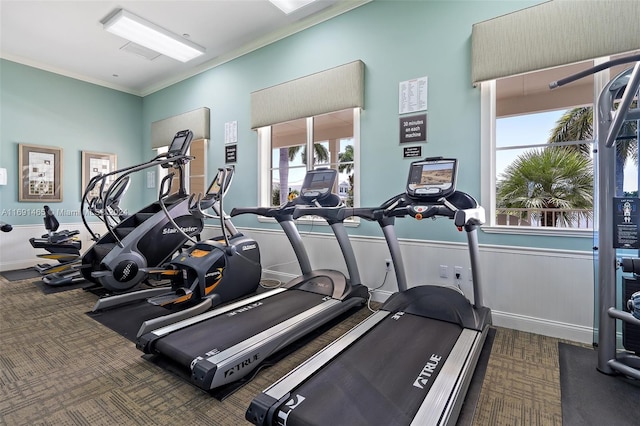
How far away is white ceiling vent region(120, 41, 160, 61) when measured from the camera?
15.7 feet

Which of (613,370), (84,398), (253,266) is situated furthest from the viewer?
(253,266)

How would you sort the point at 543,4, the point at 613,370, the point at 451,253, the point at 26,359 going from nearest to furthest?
the point at 613,370 < the point at 26,359 < the point at 543,4 < the point at 451,253

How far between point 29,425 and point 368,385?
179 cm

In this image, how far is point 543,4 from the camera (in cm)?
268

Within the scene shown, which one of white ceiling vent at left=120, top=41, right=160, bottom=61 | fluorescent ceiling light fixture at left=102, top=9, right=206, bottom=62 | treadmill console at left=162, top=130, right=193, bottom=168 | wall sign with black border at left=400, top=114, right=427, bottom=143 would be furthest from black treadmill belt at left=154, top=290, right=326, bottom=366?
white ceiling vent at left=120, top=41, right=160, bottom=61

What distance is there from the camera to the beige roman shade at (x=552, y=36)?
240cm

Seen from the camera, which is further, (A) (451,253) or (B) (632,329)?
(A) (451,253)

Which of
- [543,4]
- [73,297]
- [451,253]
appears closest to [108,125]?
[73,297]

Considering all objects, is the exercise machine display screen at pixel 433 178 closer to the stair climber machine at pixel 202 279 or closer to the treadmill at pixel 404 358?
the treadmill at pixel 404 358

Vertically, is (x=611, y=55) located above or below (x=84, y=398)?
above

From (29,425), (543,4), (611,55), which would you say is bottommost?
(29,425)

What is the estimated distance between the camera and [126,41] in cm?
477

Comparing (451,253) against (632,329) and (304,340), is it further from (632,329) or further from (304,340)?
(304,340)

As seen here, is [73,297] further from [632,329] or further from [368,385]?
[632,329]
